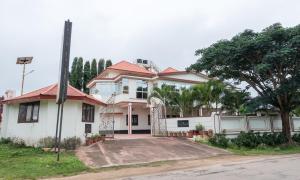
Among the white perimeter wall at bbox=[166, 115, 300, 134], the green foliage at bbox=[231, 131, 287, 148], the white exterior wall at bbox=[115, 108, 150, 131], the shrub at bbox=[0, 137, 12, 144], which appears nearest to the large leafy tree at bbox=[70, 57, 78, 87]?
the white exterior wall at bbox=[115, 108, 150, 131]

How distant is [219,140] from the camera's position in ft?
55.3

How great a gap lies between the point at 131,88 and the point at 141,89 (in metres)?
1.27

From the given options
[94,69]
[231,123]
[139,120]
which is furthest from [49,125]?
[94,69]

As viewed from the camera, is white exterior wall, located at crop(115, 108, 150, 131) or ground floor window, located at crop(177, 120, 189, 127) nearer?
ground floor window, located at crop(177, 120, 189, 127)

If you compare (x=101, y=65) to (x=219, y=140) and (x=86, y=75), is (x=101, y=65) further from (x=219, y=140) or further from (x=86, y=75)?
(x=219, y=140)

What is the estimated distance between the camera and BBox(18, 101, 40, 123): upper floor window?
50.1 feet

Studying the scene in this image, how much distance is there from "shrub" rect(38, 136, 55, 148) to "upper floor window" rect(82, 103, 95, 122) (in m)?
2.16

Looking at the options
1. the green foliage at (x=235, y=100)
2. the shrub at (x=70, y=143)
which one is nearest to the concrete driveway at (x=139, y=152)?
the shrub at (x=70, y=143)

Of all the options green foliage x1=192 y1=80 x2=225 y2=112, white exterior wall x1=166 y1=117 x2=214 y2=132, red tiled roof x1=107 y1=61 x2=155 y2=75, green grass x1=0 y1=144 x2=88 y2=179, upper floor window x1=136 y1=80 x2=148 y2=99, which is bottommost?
green grass x1=0 y1=144 x2=88 y2=179

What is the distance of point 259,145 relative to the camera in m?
16.9

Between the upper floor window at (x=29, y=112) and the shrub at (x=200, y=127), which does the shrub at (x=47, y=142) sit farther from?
the shrub at (x=200, y=127)

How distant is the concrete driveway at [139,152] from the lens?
1177cm

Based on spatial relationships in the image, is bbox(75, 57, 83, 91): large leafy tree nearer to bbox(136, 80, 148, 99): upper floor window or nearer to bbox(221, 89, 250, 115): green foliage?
bbox(136, 80, 148, 99): upper floor window

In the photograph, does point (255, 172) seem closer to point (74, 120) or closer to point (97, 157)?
point (97, 157)
